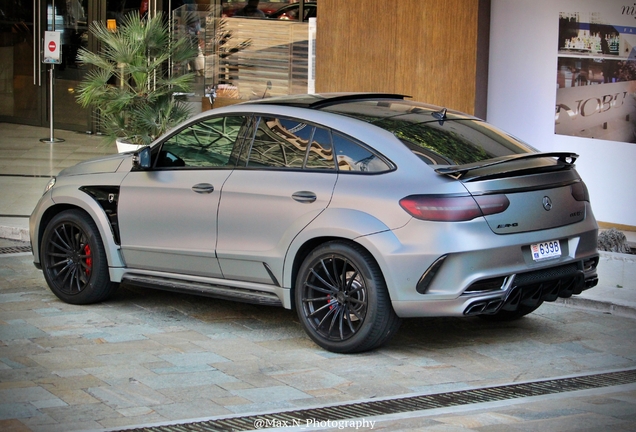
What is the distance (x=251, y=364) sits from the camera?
654cm

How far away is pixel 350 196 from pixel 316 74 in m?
6.52

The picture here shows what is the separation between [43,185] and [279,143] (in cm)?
710

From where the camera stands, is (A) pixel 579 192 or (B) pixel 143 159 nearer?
(A) pixel 579 192

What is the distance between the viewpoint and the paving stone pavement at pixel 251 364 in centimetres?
550

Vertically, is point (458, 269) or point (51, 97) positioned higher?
point (51, 97)

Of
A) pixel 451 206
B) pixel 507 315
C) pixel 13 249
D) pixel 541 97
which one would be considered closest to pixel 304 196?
pixel 451 206

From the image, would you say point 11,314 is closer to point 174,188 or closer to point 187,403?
point 174,188

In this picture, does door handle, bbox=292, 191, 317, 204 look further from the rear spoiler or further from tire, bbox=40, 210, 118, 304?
tire, bbox=40, 210, 118, 304

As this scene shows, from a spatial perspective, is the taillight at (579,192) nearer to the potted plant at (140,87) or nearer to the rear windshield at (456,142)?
the rear windshield at (456,142)

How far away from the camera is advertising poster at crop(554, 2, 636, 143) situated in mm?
10719

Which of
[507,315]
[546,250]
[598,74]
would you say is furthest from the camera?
[598,74]

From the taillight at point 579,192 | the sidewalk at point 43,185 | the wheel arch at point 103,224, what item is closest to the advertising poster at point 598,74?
the sidewalk at point 43,185

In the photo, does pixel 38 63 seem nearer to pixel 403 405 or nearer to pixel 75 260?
pixel 75 260

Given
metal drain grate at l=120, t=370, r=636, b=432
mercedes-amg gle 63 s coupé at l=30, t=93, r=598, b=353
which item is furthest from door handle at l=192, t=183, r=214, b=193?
metal drain grate at l=120, t=370, r=636, b=432
